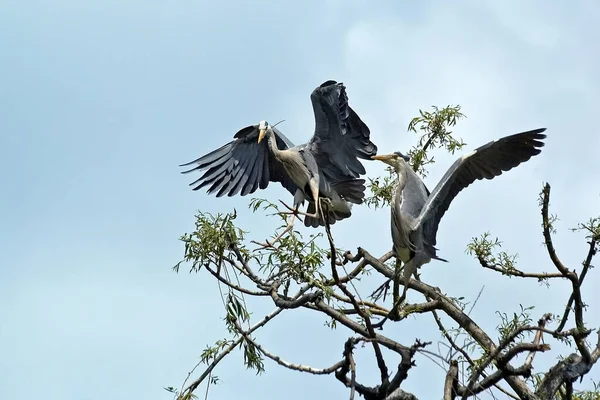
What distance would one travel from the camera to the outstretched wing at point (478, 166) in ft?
21.1

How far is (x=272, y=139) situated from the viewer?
8.68 metres

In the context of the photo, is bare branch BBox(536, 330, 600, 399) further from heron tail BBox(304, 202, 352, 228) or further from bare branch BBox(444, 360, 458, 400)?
heron tail BBox(304, 202, 352, 228)

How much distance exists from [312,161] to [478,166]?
6.93 ft

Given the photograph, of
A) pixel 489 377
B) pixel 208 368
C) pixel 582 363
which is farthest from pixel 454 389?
pixel 208 368

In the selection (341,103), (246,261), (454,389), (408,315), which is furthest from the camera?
(341,103)

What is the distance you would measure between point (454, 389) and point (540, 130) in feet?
6.92

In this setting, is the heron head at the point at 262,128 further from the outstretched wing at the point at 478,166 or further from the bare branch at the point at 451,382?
the bare branch at the point at 451,382

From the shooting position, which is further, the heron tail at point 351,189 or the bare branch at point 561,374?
the heron tail at point 351,189

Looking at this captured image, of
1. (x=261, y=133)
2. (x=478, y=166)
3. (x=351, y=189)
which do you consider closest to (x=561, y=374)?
(x=478, y=166)

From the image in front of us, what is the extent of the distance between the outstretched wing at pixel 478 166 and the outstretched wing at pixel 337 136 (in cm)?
172

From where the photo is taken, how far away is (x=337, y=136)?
8312 mm

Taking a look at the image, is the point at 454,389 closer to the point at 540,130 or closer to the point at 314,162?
the point at 540,130

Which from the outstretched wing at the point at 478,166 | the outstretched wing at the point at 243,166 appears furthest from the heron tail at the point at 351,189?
the outstretched wing at the point at 478,166

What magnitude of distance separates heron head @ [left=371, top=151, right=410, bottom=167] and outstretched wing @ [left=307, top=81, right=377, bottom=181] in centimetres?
116
